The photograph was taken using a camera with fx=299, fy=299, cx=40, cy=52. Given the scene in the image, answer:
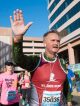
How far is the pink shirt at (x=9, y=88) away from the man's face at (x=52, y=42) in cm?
406

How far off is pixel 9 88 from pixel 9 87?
29 mm

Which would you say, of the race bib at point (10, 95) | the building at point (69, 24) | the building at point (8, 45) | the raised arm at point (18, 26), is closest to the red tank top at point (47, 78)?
the raised arm at point (18, 26)

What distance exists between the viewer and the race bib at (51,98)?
3.74 metres

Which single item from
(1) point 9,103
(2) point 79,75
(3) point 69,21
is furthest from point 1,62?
(1) point 9,103

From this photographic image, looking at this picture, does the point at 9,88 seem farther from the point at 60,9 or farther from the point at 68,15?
the point at 60,9

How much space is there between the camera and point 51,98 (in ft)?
12.3

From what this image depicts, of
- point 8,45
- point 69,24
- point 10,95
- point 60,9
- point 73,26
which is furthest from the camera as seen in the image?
point 8,45

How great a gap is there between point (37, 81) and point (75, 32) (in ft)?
122

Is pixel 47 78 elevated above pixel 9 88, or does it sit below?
above

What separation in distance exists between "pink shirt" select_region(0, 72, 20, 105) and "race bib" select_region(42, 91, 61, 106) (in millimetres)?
3957

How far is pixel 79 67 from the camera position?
69.1 ft

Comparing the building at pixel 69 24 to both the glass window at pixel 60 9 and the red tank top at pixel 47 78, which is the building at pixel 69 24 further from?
the red tank top at pixel 47 78

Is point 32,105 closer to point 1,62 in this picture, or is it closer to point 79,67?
point 79,67

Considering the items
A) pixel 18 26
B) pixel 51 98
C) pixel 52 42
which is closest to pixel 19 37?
pixel 18 26
